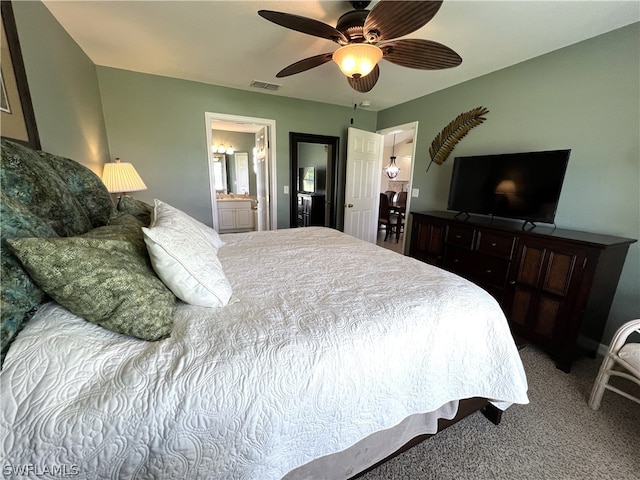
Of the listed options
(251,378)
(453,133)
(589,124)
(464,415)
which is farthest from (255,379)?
(453,133)

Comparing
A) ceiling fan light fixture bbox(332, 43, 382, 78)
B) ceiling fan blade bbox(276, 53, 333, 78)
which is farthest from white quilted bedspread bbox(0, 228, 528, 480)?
ceiling fan blade bbox(276, 53, 333, 78)

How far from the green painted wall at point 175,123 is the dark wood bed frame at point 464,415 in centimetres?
333

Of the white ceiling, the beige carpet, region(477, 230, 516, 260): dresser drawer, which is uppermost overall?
the white ceiling

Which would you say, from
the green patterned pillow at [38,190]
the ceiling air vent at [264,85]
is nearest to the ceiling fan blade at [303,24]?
the green patterned pillow at [38,190]

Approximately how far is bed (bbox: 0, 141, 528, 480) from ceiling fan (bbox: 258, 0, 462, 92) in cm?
135

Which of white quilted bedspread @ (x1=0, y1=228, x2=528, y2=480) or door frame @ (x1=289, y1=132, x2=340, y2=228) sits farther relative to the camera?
door frame @ (x1=289, y1=132, x2=340, y2=228)

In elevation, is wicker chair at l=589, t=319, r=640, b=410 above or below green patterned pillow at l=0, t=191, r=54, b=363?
below

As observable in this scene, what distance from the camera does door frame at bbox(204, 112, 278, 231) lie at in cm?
335

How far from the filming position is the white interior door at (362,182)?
3912 millimetres

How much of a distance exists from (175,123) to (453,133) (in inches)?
133

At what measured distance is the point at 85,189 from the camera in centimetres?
146

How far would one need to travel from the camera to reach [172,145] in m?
3.22

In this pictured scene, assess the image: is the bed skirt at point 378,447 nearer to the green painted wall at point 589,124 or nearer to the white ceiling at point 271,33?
the green painted wall at point 589,124

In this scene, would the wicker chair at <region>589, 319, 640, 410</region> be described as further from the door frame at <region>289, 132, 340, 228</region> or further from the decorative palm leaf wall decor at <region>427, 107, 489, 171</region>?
the door frame at <region>289, 132, 340, 228</region>
